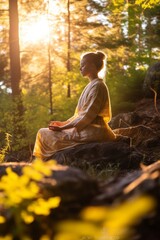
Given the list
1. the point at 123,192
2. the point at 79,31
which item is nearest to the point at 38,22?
the point at 79,31

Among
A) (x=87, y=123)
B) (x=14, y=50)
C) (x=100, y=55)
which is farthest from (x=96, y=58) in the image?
(x=14, y=50)

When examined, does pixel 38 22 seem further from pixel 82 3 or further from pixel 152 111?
pixel 152 111

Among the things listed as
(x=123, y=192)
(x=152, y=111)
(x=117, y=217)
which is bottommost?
(x=152, y=111)

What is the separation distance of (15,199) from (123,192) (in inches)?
16.5

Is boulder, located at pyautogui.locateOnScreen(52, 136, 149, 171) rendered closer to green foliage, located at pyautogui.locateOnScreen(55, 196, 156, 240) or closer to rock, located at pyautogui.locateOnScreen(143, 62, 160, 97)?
green foliage, located at pyautogui.locateOnScreen(55, 196, 156, 240)

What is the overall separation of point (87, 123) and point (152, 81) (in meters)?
7.89

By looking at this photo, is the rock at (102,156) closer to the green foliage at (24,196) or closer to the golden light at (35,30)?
the green foliage at (24,196)

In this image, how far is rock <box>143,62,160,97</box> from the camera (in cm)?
1561

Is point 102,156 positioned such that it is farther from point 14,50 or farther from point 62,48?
point 62,48

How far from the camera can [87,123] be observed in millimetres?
8430

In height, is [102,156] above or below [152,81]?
below

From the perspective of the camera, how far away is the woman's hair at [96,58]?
27.2 ft

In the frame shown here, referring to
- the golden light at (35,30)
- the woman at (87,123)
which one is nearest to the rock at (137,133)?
the woman at (87,123)

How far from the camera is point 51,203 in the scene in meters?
1.48
